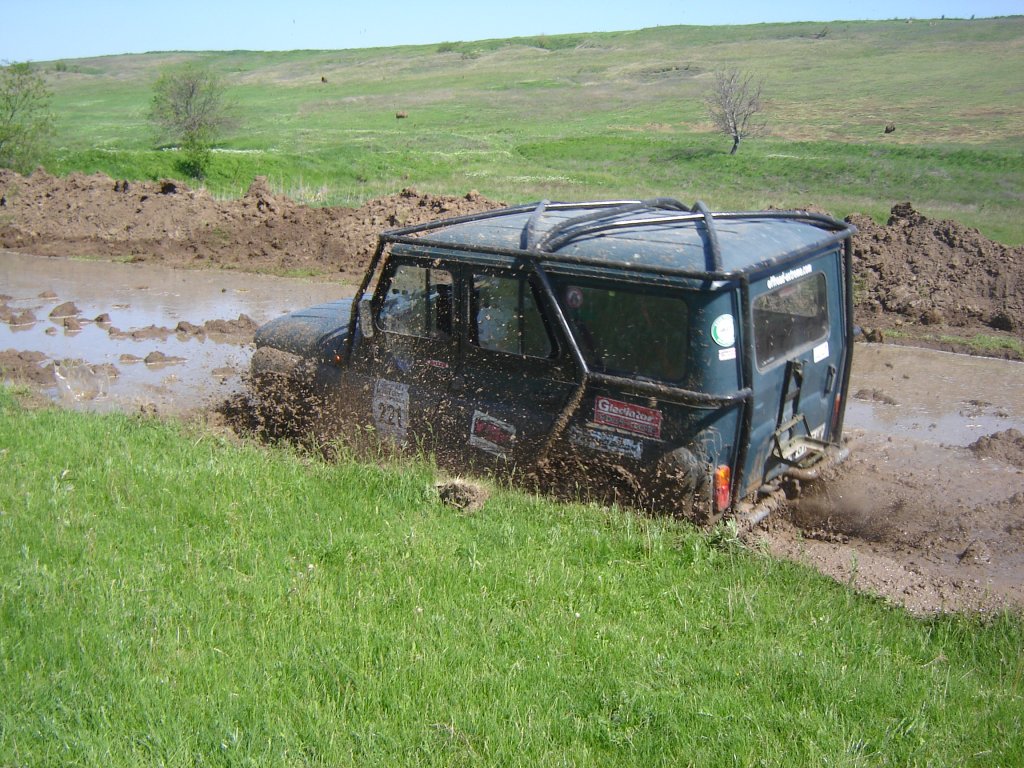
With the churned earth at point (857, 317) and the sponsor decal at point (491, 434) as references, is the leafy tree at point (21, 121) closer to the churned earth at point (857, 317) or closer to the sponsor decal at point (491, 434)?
the churned earth at point (857, 317)

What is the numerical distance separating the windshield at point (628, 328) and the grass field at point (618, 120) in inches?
703

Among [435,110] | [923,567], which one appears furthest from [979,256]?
[435,110]

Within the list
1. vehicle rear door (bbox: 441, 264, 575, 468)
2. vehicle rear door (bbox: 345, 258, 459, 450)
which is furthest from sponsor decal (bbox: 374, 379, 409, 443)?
vehicle rear door (bbox: 441, 264, 575, 468)

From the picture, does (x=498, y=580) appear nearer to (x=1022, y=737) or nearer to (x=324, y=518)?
(x=324, y=518)

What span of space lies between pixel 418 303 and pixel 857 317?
898cm

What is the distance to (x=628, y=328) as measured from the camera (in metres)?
5.62

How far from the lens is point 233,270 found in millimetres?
17906

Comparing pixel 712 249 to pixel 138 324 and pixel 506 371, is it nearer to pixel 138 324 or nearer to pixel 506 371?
pixel 506 371

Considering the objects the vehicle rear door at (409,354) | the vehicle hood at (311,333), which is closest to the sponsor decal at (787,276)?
the vehicle rear door at (409,354)

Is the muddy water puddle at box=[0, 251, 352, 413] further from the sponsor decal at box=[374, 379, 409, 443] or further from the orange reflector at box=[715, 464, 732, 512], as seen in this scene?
the orange reflector at box=[715, 464, 732, 512]

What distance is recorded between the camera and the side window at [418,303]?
6.34m

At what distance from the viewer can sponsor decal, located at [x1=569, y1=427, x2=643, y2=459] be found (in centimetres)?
564

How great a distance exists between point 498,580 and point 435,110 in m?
72.0

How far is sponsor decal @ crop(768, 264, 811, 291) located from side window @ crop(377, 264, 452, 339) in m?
1.97
